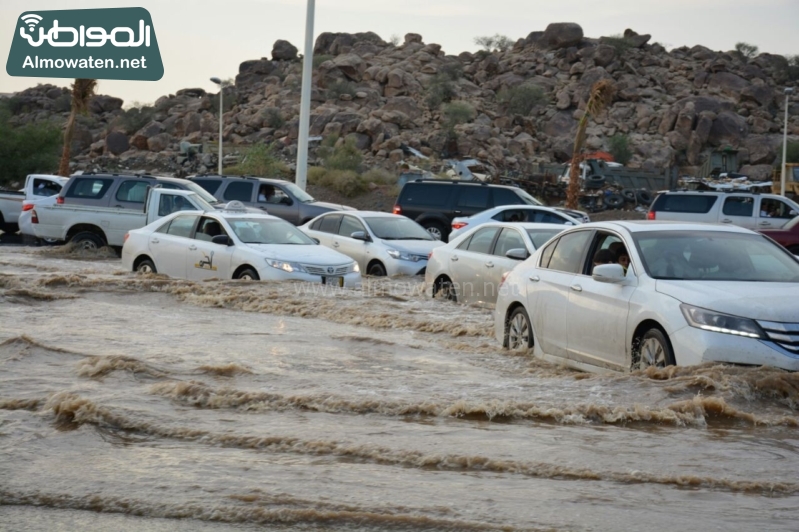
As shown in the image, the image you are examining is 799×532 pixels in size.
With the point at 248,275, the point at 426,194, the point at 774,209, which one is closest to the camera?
the point at 248,275

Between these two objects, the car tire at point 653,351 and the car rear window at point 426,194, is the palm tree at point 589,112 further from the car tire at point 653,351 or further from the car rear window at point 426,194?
the car tire at point 653,351

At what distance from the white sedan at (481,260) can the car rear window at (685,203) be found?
41.6 ft

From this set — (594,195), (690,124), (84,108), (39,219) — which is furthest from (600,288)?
(690,124)

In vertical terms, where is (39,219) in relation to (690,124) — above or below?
below

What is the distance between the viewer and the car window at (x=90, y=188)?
912 inches

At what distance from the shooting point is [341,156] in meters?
54.8

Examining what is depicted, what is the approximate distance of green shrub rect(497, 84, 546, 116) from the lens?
271 feet

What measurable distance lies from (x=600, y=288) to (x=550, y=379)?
848mm

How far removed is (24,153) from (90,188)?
30.9 meters

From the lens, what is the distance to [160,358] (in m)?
9.74

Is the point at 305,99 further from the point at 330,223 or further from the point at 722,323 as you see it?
the point at 722,323

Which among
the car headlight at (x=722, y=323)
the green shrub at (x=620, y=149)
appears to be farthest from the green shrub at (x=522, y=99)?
the car headlight at (x=722, y=323)

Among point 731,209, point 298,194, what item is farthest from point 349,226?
point 731,209

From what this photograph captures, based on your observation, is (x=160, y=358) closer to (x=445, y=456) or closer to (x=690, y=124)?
(x=445, y=456)
